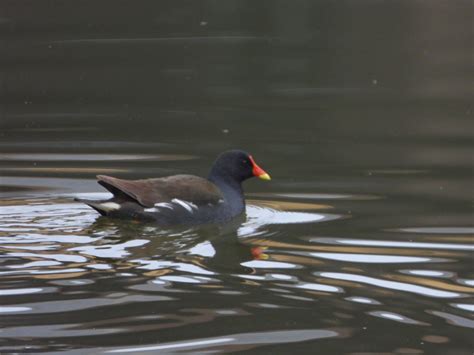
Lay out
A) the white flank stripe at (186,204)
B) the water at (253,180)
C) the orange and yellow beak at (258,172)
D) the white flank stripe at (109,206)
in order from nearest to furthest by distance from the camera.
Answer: the water at (253,180)
the white flank stripe at (109,206)
the white flank stripe at (186,204)
the orange and yellow beak at (258,172)

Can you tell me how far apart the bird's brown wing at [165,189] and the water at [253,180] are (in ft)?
0.78

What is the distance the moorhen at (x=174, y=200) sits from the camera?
947 centimetres

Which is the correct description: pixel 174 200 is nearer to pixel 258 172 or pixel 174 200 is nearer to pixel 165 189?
pixel 165 189

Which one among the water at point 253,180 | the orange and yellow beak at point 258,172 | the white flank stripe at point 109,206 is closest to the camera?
the water at point 253,180

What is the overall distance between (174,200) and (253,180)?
205 centimetres

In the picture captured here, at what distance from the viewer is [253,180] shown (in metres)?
11.5

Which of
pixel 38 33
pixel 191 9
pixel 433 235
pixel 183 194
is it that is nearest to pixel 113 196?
pixel 183 194

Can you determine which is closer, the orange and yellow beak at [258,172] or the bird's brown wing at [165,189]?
the bird's brown wing at [165,189]

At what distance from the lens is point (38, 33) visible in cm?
1964

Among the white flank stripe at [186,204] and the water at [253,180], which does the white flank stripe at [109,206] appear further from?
the white flank stripe at [186,204]

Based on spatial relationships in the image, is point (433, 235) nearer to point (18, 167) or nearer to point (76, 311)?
point (76, 311)

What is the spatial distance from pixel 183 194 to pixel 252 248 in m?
1.03

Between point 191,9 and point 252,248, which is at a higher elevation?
point 191,9

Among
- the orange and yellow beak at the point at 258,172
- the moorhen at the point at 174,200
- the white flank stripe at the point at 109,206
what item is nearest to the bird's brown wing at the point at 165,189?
the moorhen at the point at 174,200
